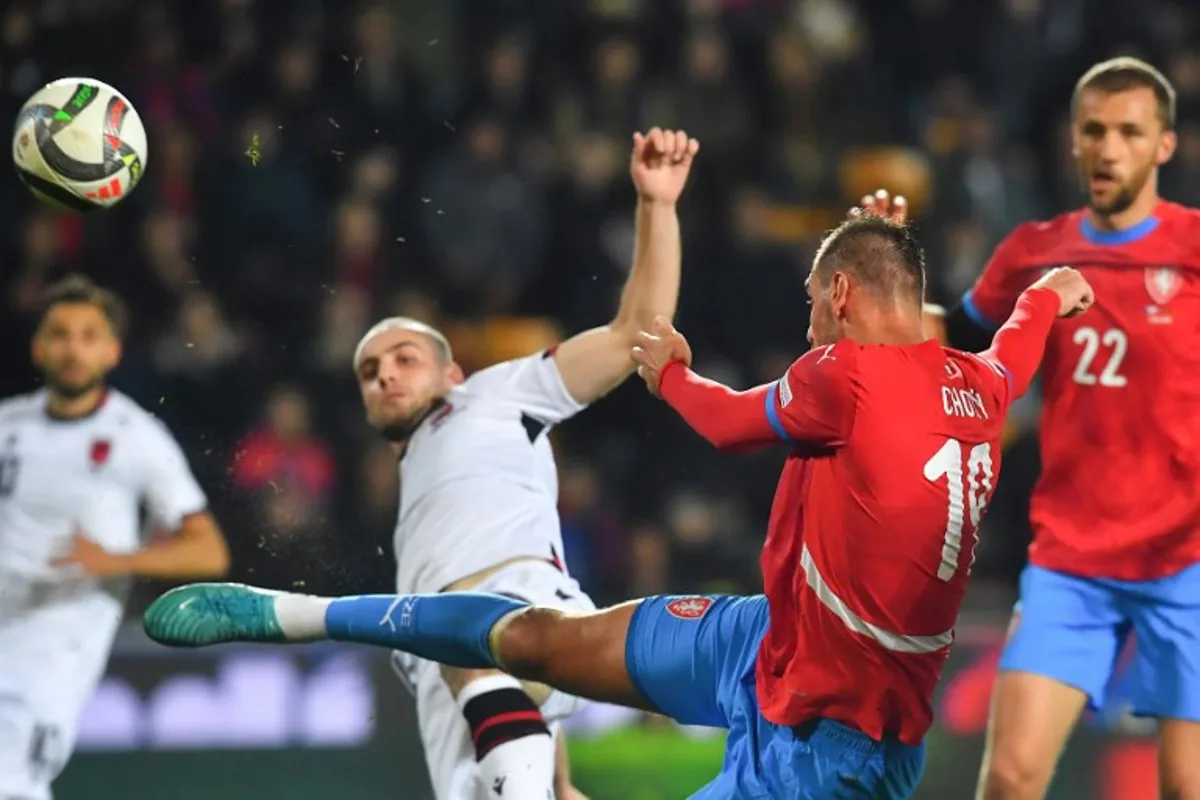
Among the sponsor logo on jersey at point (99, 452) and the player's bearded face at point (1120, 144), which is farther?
the sponsor logo on jersey at point (99, 452)

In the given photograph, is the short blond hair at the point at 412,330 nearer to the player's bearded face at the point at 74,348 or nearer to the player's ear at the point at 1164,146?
the player's bearded face at the point at 74,348

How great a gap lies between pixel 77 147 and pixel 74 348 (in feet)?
4.79

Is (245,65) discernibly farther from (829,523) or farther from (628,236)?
(829,523)

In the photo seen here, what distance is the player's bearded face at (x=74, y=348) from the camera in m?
7.04

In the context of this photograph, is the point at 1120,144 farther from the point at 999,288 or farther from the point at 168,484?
the point at 168,484

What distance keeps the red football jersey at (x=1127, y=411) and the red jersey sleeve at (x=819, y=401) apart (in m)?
1.52

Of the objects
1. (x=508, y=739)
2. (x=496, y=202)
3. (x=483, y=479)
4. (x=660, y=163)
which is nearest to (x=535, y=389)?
(x=483, y=479)

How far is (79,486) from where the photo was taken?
23.3 feet

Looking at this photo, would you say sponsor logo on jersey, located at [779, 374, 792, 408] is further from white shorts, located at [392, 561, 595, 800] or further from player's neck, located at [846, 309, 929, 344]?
white shorts, located at [392, 561, 595, 800]

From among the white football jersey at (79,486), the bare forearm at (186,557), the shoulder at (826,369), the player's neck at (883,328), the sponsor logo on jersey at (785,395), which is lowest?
the bare forearm at (186,557)

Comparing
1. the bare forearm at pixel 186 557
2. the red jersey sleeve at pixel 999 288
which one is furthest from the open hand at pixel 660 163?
the bare forearm at pixel 186 557

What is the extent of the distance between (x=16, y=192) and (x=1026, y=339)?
6389 mm

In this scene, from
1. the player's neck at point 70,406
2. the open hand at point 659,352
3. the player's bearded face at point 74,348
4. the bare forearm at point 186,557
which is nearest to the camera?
the open hand at point 659,352

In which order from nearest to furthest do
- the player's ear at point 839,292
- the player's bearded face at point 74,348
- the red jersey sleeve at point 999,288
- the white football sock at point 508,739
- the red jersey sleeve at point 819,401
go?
the red jersey sleeve at point 819,401
the player's ear at point 839,292
the white football sock at point 508,739
the red jersey sleeve at point 999,288
the player's bearded face at point 74,348
